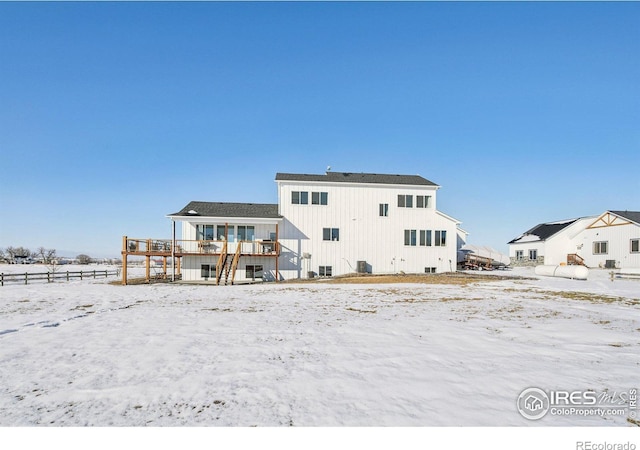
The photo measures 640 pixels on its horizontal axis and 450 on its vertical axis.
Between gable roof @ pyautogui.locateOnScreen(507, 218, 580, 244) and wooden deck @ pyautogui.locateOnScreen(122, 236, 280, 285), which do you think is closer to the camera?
wooden deck @ pyautogui.locateOnScreen(122, 236, 280, 285)

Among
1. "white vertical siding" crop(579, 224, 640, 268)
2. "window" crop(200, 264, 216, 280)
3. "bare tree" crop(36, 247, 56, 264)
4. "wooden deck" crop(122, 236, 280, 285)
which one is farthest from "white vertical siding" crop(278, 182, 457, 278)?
"bare tree" crop(36, 247, 56, 264)

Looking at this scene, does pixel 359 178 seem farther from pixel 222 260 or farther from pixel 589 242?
pixel 589 242

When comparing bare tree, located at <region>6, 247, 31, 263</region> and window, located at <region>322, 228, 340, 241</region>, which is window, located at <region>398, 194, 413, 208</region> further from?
bare tree, located at <region>6, 247, 31, 263</region>

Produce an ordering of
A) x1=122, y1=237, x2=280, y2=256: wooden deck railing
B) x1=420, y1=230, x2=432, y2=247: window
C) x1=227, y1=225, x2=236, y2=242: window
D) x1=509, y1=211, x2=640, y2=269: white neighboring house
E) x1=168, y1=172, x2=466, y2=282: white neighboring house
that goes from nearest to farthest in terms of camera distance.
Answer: x1=122, y1=237, x2=280, y2=256: wooden deck railing
x1=168, y1=172, x2=466, y2=282: white neighboring house
x1=227, y1=225, x2=236, y2=242: window
x1=420, y1=230, x2=432, y2=247: window
x1=509, y1=211, x2=640, y2=269: white neighboring house

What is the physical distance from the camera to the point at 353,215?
30.2 m

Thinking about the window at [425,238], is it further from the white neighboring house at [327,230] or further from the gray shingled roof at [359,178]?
the gray shingled roof at [359,178]

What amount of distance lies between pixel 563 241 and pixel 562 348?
42.2 m

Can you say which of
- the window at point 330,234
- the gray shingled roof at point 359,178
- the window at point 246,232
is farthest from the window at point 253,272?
the gray shingled roof at point 359,178

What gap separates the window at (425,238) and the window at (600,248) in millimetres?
21599

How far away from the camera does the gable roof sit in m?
44.2

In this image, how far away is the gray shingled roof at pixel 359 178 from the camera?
30.4 meters

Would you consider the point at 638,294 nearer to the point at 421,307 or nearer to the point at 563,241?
the point at 421,307

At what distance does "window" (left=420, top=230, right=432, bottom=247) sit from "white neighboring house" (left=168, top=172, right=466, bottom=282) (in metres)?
0.04

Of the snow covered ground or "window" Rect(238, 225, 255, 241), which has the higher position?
"window" Rect(238, 225, 255, 241)
